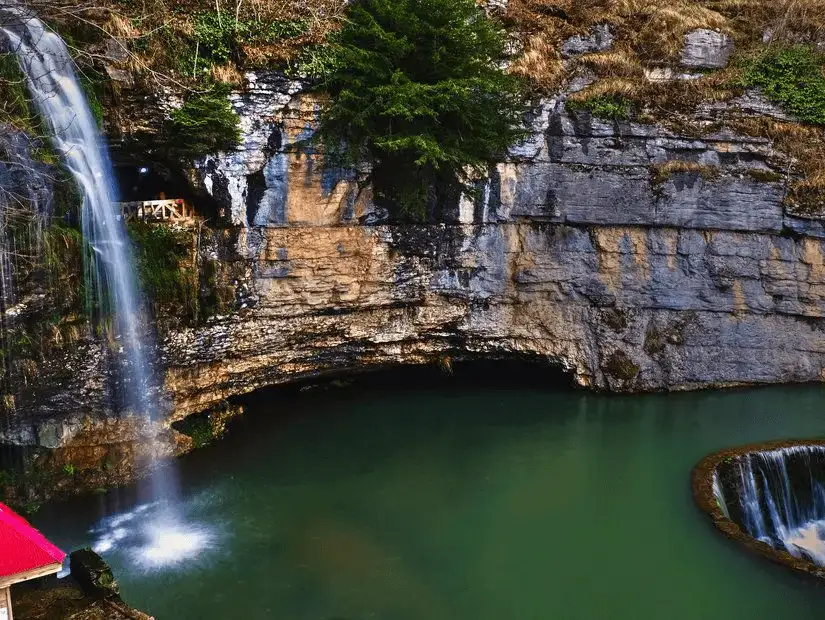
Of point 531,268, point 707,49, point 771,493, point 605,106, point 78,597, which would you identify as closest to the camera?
point 78,597

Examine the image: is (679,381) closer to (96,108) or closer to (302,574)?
(302,574)

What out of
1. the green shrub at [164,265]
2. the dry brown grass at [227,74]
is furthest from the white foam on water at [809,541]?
the dry brown grass at [227,74]

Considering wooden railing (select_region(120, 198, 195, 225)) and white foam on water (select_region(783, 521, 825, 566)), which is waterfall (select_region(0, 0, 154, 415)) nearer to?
wooden railing (select_region(120, 198, 195, 225))

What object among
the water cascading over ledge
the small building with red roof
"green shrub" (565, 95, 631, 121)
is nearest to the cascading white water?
the small building with red roof

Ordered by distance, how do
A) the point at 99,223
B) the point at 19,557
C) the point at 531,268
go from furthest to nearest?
the point at 531,268
the point at 99,223
the point at 19,557

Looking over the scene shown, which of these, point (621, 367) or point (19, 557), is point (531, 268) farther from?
point (19, 557)

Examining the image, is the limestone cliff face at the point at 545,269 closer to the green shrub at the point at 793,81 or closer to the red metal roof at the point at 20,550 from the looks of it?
the green shrub at the point at 793,81

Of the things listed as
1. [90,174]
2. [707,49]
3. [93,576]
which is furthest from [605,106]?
[93,576]
